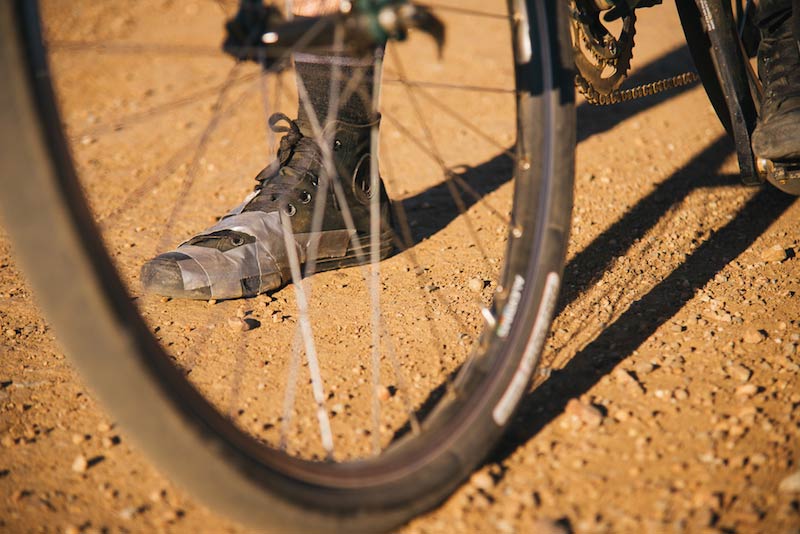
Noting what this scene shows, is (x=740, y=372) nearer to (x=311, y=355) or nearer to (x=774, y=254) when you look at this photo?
(x=774, y=254)

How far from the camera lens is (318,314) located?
200 centimetres

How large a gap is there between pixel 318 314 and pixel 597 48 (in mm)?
1050

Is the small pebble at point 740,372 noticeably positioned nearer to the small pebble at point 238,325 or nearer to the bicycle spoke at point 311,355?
the bicycle spoke at point 311,355

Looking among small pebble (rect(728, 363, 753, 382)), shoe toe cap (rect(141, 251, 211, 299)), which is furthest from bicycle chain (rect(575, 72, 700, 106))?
shoe toe cap (rect(141, 251, 211, 299))

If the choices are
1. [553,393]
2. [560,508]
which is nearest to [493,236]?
[553,393]

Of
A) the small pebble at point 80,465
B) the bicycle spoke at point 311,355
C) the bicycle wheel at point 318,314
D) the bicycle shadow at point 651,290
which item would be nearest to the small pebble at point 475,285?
the bicycle wheel at point 318,314

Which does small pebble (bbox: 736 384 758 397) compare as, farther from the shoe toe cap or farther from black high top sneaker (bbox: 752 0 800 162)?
the shoe toe cap

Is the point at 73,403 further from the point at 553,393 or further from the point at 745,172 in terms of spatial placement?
the point at 745,172

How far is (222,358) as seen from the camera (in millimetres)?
1810

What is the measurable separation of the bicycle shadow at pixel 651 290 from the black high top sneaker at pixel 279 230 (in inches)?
26.9

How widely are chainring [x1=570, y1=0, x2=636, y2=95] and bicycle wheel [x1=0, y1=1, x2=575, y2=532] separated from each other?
0.35 m

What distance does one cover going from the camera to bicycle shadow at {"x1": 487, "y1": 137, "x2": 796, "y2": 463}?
158 centimetres

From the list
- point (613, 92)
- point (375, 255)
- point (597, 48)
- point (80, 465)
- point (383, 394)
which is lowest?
point (383, 394)

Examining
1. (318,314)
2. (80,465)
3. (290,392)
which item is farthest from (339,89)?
(80,465)
